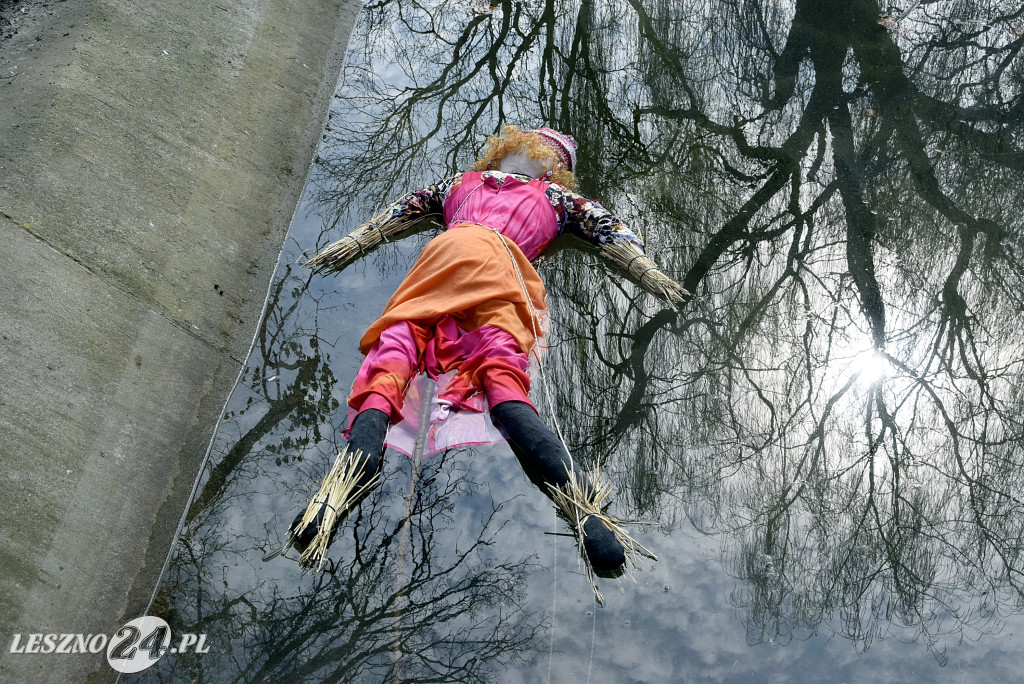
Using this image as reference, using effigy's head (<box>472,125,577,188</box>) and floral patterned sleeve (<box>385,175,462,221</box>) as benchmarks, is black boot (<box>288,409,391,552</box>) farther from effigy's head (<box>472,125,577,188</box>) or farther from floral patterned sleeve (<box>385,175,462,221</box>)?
effigy's head (<box>472,125,577,188</box>)

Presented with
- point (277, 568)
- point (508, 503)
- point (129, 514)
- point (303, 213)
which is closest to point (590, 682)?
point (508, 503)

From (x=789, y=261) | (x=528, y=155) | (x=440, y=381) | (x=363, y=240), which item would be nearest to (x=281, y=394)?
(x=440, y=381)

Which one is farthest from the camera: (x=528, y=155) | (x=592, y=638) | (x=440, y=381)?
(x=528, y=155)

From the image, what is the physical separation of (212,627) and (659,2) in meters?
5.46

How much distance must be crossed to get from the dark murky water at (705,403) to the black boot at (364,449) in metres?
0.10

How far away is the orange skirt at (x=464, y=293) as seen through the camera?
10.2ft

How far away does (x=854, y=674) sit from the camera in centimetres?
239

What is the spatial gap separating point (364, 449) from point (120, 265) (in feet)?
4.92

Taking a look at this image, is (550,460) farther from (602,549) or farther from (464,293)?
(464,293)

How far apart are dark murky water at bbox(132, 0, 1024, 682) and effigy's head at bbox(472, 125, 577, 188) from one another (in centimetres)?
36

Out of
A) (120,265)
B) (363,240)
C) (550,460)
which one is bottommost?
(120,265)

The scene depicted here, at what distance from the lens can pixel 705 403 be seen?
3.26 m

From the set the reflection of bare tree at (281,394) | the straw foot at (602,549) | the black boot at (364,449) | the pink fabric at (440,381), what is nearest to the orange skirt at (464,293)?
the pink fabric at (440,381)

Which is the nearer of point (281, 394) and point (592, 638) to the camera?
point (592, 638)
